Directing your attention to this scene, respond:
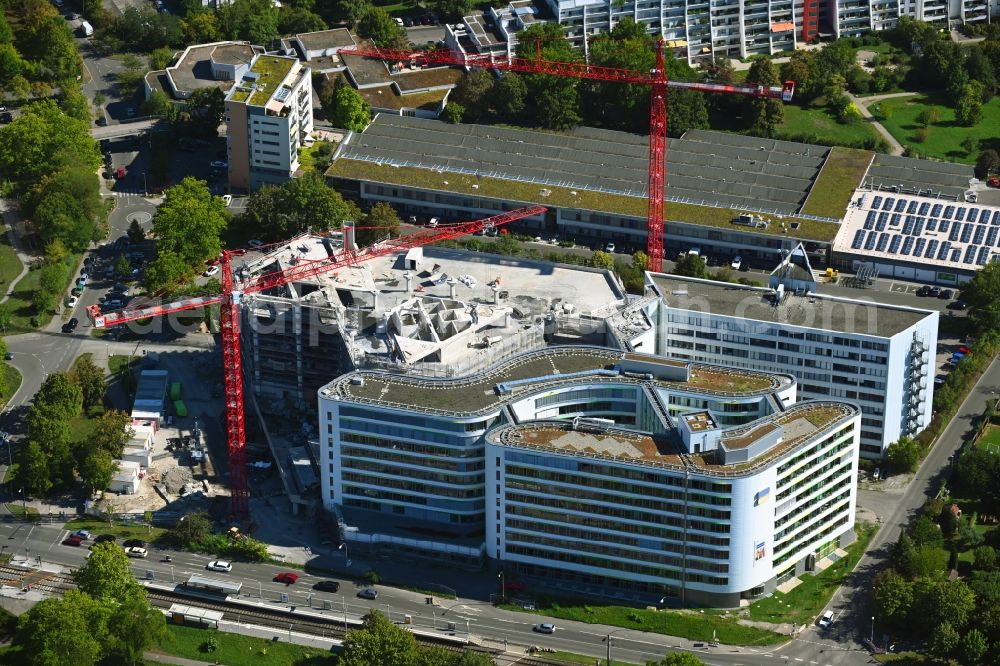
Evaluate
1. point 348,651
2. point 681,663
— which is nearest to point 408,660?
point 348,651

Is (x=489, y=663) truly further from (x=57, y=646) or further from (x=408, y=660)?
(x=57, y=646)

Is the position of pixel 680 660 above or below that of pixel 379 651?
below

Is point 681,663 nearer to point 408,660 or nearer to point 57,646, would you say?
point 408,660

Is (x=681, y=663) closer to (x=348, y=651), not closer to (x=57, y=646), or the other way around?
(x=348, y=651)

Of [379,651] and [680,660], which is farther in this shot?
[379,651]

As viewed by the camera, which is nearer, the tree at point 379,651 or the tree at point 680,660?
the tree at point 680,660

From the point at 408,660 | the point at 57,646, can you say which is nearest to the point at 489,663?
the point at 408,660

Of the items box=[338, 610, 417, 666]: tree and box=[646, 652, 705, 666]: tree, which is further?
box=[338, 610, 417, 666]: tree

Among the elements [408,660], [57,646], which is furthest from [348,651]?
[57,646]
